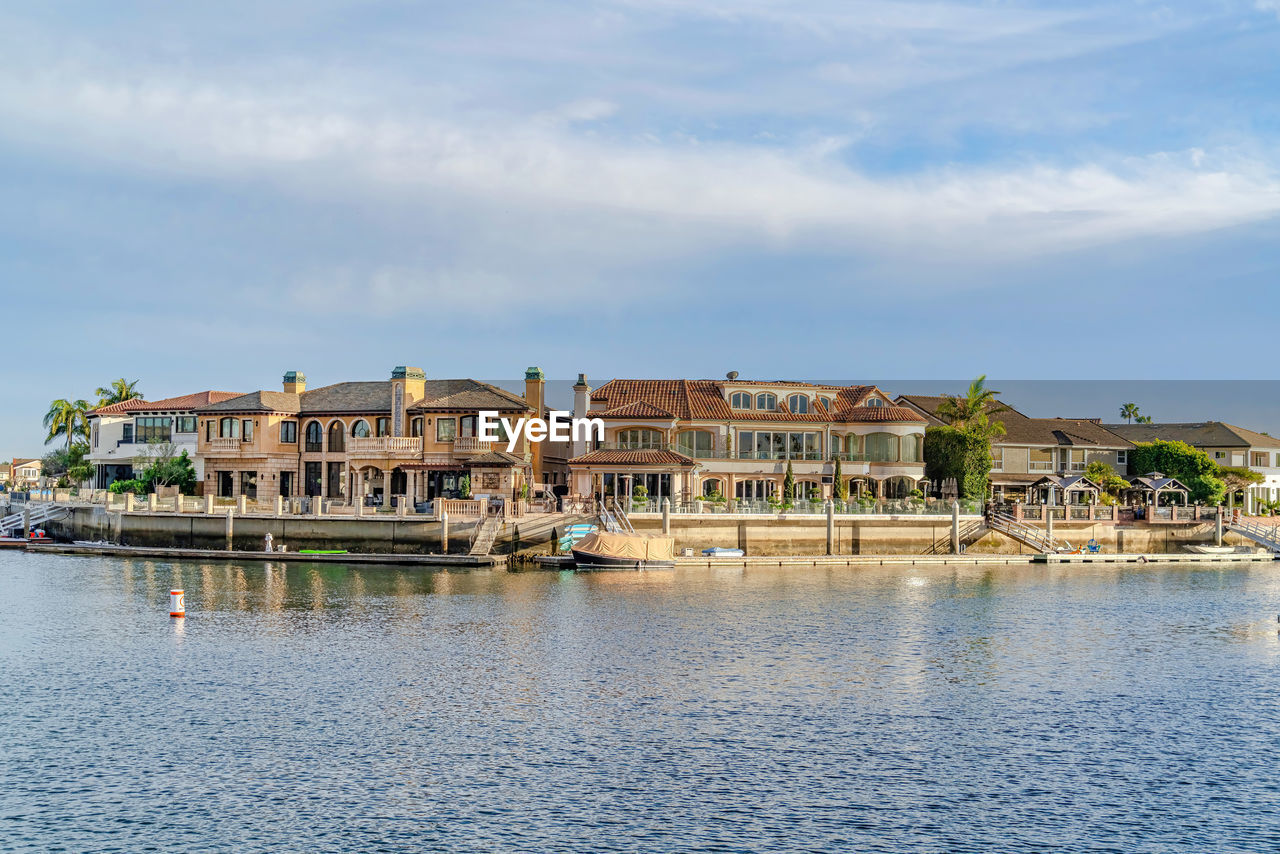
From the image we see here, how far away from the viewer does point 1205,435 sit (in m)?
108

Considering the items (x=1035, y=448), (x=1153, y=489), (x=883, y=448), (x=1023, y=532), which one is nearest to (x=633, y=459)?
(x=883, y=448)

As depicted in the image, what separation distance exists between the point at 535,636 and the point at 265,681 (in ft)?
34.7

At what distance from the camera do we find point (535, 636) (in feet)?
136

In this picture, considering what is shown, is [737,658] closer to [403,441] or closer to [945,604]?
[945,604]

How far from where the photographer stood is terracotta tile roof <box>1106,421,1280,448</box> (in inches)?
4181

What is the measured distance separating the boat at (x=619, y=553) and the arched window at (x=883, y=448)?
71.0ft

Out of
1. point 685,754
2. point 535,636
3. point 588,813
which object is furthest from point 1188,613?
point 588,813

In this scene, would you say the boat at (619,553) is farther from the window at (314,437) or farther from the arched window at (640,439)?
the window at (314,437)

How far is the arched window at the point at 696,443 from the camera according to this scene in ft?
262

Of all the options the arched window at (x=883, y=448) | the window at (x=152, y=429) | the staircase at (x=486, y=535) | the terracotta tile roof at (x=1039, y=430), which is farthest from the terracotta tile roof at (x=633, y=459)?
the window at (x=152, y=429)

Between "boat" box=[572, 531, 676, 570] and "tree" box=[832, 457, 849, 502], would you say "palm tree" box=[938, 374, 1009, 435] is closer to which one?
"tree" box=[832, 457, 849, 502]
